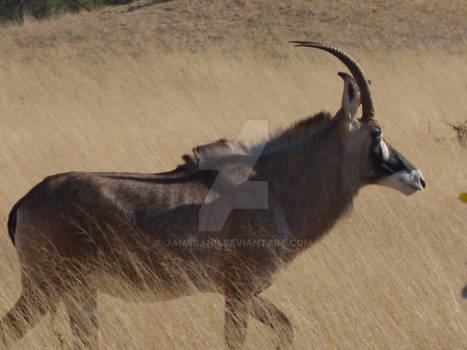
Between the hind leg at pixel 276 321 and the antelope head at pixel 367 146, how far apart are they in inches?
51.3

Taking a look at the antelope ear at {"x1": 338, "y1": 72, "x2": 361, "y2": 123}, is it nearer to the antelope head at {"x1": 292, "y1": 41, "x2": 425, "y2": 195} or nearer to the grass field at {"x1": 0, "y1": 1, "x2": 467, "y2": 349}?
the antelope head at {"x1": 292, "y1": 41, "x2": 425, "y2": 195}

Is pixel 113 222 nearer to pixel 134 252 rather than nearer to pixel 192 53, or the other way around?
pixel 134 252

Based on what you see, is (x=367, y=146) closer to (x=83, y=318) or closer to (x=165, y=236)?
(x=165, y=236)

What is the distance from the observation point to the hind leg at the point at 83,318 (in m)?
4.87

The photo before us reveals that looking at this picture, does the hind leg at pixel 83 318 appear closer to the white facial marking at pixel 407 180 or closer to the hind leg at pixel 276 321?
the hind leg at pixel 276 321

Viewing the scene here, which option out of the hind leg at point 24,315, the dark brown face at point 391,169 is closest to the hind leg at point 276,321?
the dark brown face at point 391,169

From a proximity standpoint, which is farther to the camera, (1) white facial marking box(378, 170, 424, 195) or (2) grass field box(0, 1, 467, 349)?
(2) grass field box(0, 1, 467, 349)

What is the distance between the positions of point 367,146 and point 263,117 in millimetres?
7503

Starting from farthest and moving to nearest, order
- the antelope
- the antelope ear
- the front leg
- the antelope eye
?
1. the antelope eye
2. the antelope ear
3. the front leg
4. the antelope

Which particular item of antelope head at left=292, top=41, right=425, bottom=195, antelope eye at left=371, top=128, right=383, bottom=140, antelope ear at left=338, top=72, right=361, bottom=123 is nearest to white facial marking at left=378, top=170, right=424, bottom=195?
antelope head at left=292, top=41, right=425, bottom=195

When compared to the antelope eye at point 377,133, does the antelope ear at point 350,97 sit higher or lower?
higher

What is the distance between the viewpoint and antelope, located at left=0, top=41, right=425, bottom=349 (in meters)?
4.79

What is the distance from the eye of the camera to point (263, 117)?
12906 millimetres

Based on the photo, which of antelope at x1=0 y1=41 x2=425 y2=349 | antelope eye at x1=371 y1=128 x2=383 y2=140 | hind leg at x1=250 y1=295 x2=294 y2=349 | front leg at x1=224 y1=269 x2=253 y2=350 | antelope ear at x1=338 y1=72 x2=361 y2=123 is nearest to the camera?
antelope at x1=0 y1=41 x2=425 y2=349
